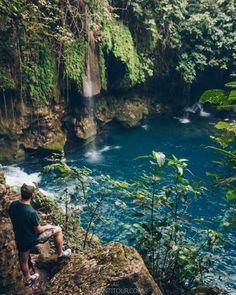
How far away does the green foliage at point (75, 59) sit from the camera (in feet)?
37.0

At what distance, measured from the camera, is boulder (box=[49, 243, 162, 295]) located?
3.69m

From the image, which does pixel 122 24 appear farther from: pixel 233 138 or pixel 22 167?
pixel 233 138

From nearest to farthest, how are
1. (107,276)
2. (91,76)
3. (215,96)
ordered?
(215,96)
(107,276)
(91,76)

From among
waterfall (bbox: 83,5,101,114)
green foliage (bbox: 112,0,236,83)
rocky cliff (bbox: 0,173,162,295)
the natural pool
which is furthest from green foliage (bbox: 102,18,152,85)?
rocky cliff (bbox: 0,173,162,295)

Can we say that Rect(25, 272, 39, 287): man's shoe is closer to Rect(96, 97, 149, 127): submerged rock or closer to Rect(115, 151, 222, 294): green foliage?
Rect(115, 151, 222, 294): green foliage

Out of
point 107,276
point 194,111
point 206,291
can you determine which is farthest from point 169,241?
point 194,111

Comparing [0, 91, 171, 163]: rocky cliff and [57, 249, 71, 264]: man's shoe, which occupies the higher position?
[0, 91, 171, 163]: rocky cliff

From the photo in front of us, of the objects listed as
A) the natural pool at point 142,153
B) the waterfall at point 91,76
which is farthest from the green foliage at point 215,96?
the waterfall at point 91,76

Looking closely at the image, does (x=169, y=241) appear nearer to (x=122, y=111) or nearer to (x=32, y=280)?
(x=32, y=280)

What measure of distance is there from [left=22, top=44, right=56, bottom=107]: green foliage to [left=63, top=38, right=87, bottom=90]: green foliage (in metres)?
0.48

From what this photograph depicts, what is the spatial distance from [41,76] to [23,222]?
23.4 feet

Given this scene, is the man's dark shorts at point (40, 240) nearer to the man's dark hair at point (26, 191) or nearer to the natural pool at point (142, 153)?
the man's dark hair at point (26, 191)

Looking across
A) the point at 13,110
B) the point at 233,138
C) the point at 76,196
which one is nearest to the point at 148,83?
the point at 13,110

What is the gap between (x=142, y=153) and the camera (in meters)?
12.6
